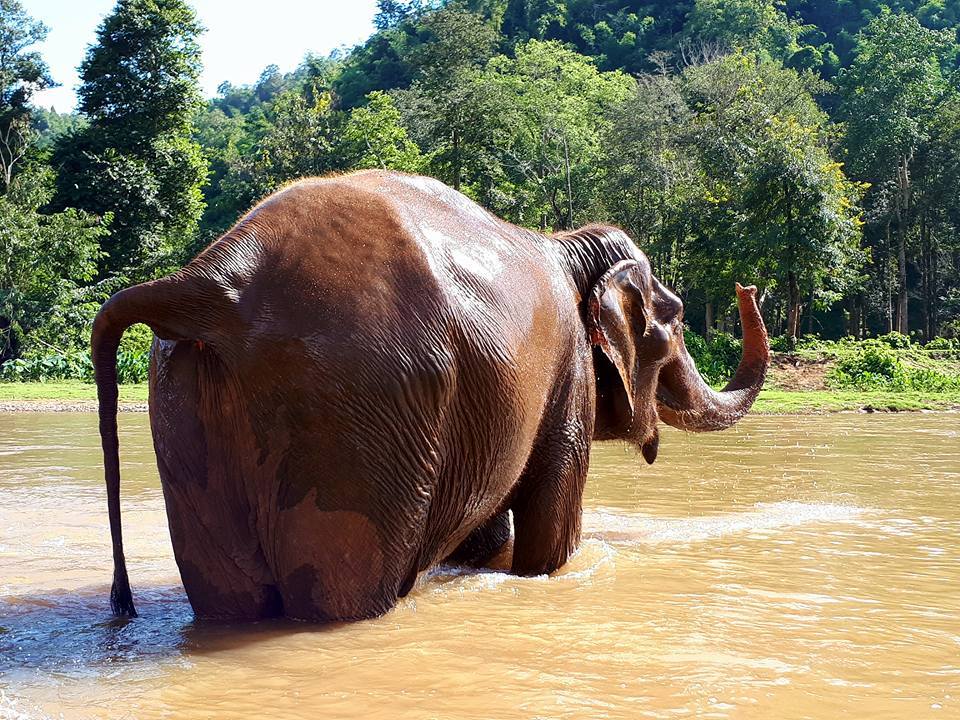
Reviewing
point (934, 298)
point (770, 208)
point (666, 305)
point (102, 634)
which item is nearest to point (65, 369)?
point (770, 208)

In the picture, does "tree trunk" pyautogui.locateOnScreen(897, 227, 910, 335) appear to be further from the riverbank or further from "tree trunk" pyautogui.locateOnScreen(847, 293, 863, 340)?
the riverbank

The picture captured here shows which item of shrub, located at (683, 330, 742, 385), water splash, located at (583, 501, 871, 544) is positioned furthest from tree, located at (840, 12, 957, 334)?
water splash, located at (583, 501, 871, 544)

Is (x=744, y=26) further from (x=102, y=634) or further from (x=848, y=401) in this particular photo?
(x=102, y=634)

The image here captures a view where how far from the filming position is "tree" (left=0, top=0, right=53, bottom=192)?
4219cm

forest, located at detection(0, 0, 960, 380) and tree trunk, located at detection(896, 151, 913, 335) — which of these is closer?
forest, located at detection(0, 0, 960, 380)

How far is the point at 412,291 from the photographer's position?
3918 millimetres

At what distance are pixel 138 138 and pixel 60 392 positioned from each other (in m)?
22.3

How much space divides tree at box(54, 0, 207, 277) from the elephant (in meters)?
39.5

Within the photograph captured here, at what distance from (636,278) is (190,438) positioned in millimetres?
2741

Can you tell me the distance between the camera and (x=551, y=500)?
16.7 feet

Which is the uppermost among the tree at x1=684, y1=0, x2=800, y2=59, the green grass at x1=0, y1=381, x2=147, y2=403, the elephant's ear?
the tree at x1=684, y1=0, x2=800, y2=59

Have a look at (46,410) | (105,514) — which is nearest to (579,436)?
(105,514)

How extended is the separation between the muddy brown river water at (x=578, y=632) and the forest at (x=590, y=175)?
23382 millimetres

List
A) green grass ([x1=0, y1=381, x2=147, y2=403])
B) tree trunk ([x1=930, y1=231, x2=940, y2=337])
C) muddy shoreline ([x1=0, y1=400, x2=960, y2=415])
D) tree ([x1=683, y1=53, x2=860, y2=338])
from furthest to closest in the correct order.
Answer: tree trunk ([x1=930, y1=231, x2=940, y2=337]), tree ([x1=683, y1=53, x2=860, y2=338]), green grass ([x1=0, y1=381, x2=147, y2=403]), muddy shoreline ([x1=0, y1=400, x2=960, y2=415])
